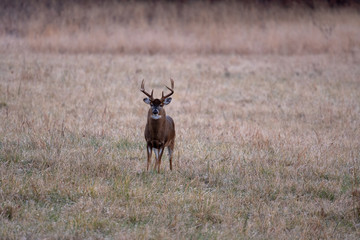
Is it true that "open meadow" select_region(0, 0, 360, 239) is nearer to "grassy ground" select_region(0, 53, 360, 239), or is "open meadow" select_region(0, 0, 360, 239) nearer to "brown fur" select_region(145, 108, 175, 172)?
"grassy ground" select_region(0, 53, 360, 239)

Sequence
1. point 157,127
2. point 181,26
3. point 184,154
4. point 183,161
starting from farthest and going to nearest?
point 181,26, point 184,154, point 183,161, point 157,127

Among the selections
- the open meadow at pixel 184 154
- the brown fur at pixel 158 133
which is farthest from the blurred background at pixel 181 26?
the brown fur at pixel 158 133

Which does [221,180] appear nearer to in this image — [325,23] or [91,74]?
[91,74]

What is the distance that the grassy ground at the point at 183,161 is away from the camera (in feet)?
21.7

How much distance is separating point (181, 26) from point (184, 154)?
57.9 feet

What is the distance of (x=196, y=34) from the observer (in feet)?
84.2

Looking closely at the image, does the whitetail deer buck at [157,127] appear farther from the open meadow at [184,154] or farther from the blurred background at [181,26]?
the blurred background at [181,26]

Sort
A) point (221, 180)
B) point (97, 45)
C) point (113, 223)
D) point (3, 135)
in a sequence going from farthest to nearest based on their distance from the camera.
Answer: point (97, 45) → point (3, 135) → point (221, 180) → point (113, 223)

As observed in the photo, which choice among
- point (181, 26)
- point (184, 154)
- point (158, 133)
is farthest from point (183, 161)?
point (181, 26)

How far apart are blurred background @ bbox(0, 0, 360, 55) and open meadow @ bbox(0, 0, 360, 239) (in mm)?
3846

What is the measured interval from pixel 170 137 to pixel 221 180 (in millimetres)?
1005

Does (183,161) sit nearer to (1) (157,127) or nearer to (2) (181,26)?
(1) (157,127)

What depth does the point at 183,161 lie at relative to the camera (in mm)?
9086

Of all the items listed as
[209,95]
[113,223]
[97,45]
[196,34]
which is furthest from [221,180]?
[196,34]
